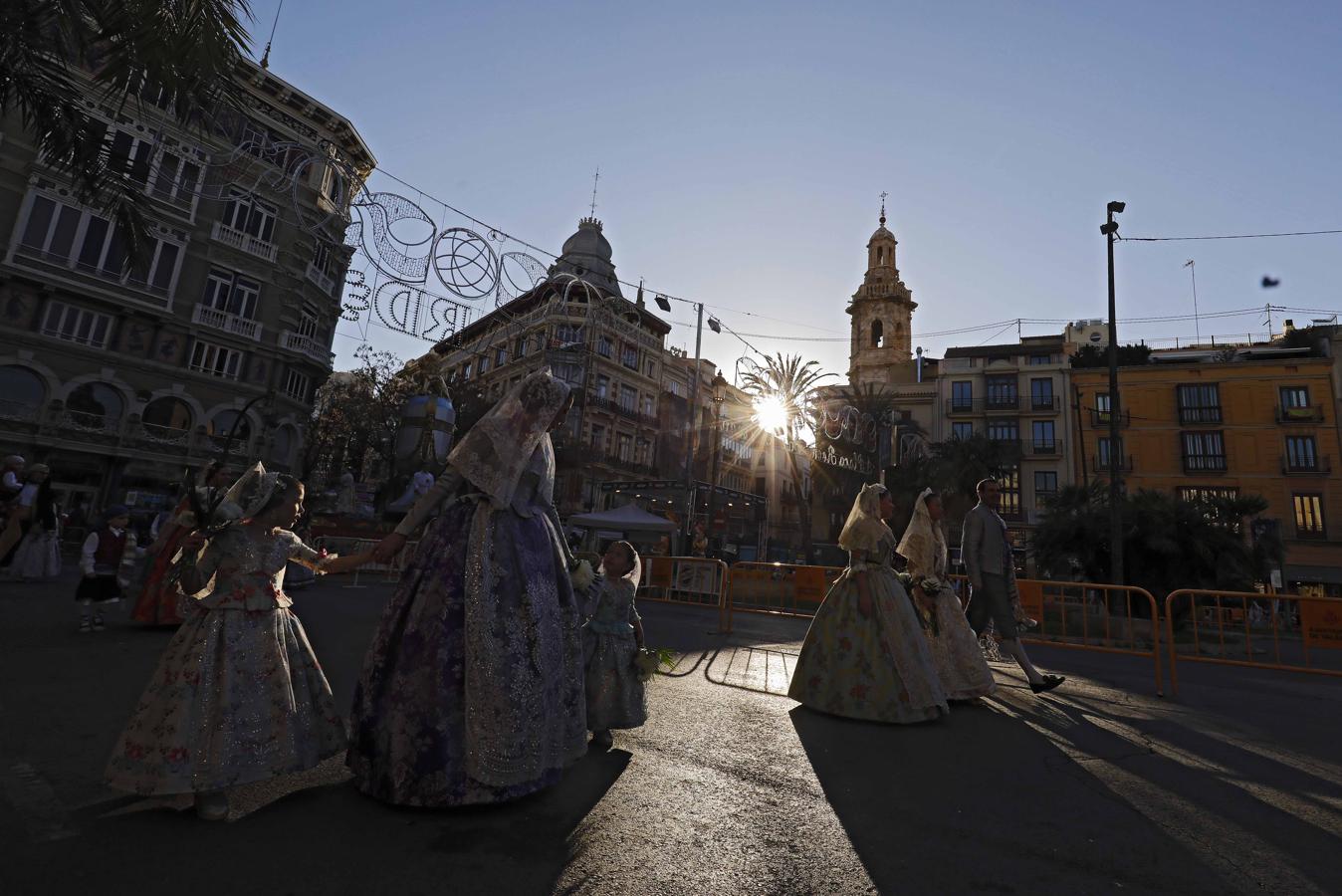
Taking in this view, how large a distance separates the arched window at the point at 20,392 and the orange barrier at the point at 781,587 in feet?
77.5

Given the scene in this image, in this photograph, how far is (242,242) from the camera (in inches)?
985

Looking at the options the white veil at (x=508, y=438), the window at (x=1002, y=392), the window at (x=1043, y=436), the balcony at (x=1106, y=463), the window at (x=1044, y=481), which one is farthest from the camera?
the window at (x=1002, y=392)

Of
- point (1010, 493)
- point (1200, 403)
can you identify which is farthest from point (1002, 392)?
point (1200, 403)

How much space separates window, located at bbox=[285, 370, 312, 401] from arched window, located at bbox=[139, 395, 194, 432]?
3481 mm

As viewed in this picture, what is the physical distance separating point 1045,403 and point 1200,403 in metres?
7.39

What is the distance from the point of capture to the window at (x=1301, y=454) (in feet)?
108

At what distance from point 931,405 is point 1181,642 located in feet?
97.7

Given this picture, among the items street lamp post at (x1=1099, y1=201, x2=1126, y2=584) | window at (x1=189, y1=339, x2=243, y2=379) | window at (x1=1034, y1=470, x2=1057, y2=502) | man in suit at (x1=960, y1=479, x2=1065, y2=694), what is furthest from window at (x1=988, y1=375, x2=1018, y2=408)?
window at (x1=189, y1=339, x2=243, y2=379)

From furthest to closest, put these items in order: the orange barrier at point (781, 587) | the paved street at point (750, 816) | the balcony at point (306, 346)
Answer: the balcony at point (306, 346)
the orange barrier at point (781, 587)
the paved street at point (750, 816)

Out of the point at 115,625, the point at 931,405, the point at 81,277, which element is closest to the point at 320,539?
the point at 115,625

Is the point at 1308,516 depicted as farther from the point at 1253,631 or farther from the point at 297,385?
the point at 297,385

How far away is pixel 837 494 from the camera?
144 ft

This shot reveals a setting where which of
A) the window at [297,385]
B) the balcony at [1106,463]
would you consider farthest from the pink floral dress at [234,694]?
the balcony at [1106,463]

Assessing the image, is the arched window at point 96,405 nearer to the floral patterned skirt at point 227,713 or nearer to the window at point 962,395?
the floral patterned skirt at point 227,713
